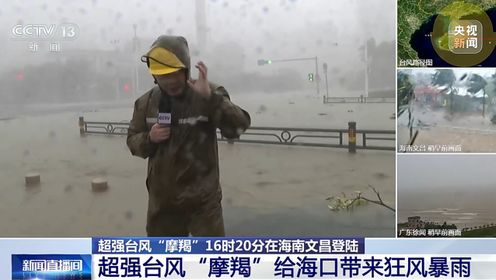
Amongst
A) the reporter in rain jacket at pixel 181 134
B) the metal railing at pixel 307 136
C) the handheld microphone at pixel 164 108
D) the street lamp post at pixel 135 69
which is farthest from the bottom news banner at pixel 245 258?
the street lamp post at pixel 135 69

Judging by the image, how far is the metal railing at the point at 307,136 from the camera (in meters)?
2.20

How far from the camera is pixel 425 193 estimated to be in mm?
2189

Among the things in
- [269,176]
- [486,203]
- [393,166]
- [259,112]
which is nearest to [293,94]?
[259,112]

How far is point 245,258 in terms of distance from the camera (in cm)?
230

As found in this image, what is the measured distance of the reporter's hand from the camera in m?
2.24

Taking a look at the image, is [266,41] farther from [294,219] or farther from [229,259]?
[229,259]

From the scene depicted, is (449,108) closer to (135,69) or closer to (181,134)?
(181,134)

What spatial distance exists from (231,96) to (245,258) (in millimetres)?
772

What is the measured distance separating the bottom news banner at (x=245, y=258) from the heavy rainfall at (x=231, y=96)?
0.21 feet
